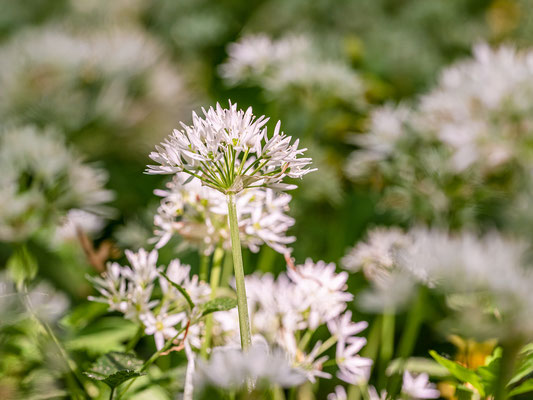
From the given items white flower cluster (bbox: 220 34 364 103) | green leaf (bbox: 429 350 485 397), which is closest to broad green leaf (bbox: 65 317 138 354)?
green leaf (bbox: 429 350 485 397)

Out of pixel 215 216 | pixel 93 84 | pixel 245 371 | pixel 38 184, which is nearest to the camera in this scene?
pixel 245 371

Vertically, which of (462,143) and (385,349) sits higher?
(462,143)

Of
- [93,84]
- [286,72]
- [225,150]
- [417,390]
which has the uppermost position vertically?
[93,84]

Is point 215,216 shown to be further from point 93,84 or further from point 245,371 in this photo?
point 93,84

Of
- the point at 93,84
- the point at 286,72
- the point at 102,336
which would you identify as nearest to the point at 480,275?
the point at 102,336

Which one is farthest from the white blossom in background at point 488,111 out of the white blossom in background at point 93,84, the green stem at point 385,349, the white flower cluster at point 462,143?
the white blossom in background at point 93,84

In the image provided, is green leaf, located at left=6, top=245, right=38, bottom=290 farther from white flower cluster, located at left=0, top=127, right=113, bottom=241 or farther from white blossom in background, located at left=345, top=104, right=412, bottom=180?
white blossom in background, located at left=345, top=104, right=412, bottom=180

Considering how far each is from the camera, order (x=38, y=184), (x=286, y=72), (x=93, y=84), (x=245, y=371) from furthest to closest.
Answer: (x=93, y=84) < (x=286, y=72) < (x=38, y=184) < (x=245, y=371)
